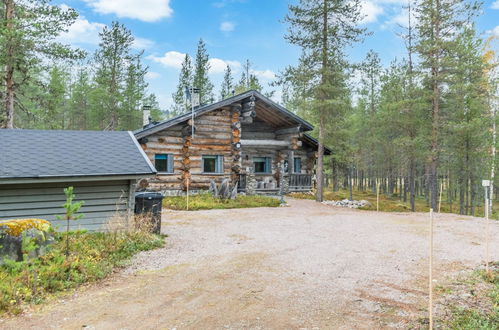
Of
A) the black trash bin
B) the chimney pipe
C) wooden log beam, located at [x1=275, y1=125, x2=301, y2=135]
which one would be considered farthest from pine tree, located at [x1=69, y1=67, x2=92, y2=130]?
the black trash bin

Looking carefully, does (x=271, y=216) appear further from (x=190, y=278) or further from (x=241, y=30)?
(x=241, y=30)

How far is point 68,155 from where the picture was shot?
9.88 meters

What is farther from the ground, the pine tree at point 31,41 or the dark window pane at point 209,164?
the pine tree at point 31,41

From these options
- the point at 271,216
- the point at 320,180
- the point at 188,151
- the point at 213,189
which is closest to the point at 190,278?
the point at 271,216

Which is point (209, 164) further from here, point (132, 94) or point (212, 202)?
point (132, 94)

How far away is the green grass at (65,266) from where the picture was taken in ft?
17.9

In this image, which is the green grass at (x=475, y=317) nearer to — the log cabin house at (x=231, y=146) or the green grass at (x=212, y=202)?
the green grass at (x=212, y=202)

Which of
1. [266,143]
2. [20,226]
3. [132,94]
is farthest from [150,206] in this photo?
[132,94]

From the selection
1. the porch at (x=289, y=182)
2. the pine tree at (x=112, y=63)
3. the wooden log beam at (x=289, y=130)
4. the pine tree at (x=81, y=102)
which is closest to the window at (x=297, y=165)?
the porch at (x=289, y=182)

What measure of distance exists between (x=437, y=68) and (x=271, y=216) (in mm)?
14578

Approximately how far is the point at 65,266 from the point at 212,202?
1096cm

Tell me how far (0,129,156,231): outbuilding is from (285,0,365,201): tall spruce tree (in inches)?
502

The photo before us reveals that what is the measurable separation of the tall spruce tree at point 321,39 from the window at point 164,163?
853 cm

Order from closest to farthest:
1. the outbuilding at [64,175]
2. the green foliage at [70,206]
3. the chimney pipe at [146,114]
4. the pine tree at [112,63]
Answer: the green foliage at [70,206], the outbuilding at [64,175], the chimney pipe at [146,114], the pine tree at [112,63]
